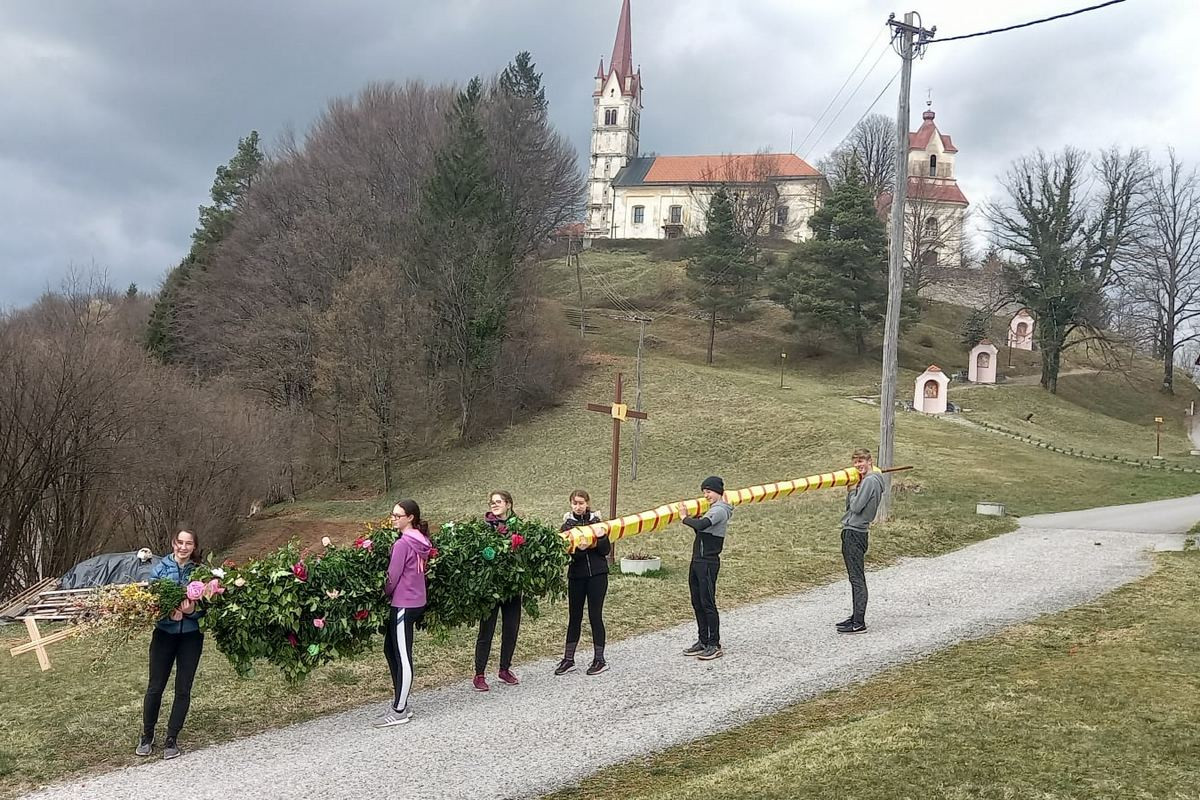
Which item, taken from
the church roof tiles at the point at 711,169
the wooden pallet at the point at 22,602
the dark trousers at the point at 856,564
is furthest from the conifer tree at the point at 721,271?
the dark trousers at the point at 856,564

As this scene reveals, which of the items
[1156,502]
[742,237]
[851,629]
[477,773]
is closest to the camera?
[477,773]

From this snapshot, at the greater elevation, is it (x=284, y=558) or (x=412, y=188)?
(x=412, y=188)

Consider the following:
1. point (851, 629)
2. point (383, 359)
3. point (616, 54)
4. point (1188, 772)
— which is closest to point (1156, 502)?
point (851, 629)

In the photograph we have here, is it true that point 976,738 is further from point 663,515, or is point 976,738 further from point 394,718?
point 394,718

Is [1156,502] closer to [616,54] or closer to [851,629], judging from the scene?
[851,629]

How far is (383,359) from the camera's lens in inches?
1481

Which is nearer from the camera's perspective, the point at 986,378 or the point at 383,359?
the point at 383,359

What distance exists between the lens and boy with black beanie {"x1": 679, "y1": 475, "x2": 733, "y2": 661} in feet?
29.3

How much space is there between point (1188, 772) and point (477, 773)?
476cm

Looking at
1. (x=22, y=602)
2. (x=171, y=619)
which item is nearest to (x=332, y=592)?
(x=171, y=619)

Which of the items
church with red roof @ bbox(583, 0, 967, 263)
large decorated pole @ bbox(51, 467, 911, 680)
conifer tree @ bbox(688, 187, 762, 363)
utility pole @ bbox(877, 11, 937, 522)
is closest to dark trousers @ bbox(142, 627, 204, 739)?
large decorated pole @ bbox(51, 467, 911, 680)

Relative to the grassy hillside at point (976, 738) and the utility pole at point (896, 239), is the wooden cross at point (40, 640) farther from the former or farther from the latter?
the utility pole at point (896, 239)

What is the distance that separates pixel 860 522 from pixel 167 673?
6.97 metres

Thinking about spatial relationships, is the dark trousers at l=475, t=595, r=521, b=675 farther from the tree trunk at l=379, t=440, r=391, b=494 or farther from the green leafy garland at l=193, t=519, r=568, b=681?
the tree trunk at l=379, t=440, r=391, b=494
